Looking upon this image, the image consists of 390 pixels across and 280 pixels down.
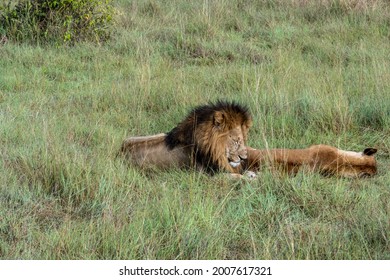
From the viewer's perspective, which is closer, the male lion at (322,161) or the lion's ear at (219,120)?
the male lion at (322,161)

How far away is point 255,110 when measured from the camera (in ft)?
20.5

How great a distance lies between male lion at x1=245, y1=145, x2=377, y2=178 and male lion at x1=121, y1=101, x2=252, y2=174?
0.58 feet

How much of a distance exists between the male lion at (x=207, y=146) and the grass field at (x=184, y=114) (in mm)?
150

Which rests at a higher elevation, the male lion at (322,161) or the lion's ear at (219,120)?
the lion's ear at (219,120)

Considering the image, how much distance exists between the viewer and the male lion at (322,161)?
194 inches

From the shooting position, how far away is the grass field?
381cm

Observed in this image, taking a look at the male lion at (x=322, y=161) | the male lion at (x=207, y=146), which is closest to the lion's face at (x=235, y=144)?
the male lion at (x=207, y=146)

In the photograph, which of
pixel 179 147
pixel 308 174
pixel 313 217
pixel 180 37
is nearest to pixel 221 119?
pixel 179 147

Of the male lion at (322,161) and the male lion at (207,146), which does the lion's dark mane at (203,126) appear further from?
the male lion at (322,161)

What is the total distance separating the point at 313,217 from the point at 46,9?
5.35m

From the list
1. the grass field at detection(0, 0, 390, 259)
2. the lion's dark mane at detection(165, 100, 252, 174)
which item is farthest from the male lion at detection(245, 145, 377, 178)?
the lion's dark mane at detection(165, 100, 252, 174)

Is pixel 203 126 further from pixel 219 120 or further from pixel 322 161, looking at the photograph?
pixel 322 161

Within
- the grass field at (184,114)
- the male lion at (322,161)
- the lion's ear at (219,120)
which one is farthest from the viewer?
the lion's ear at (219,120)
